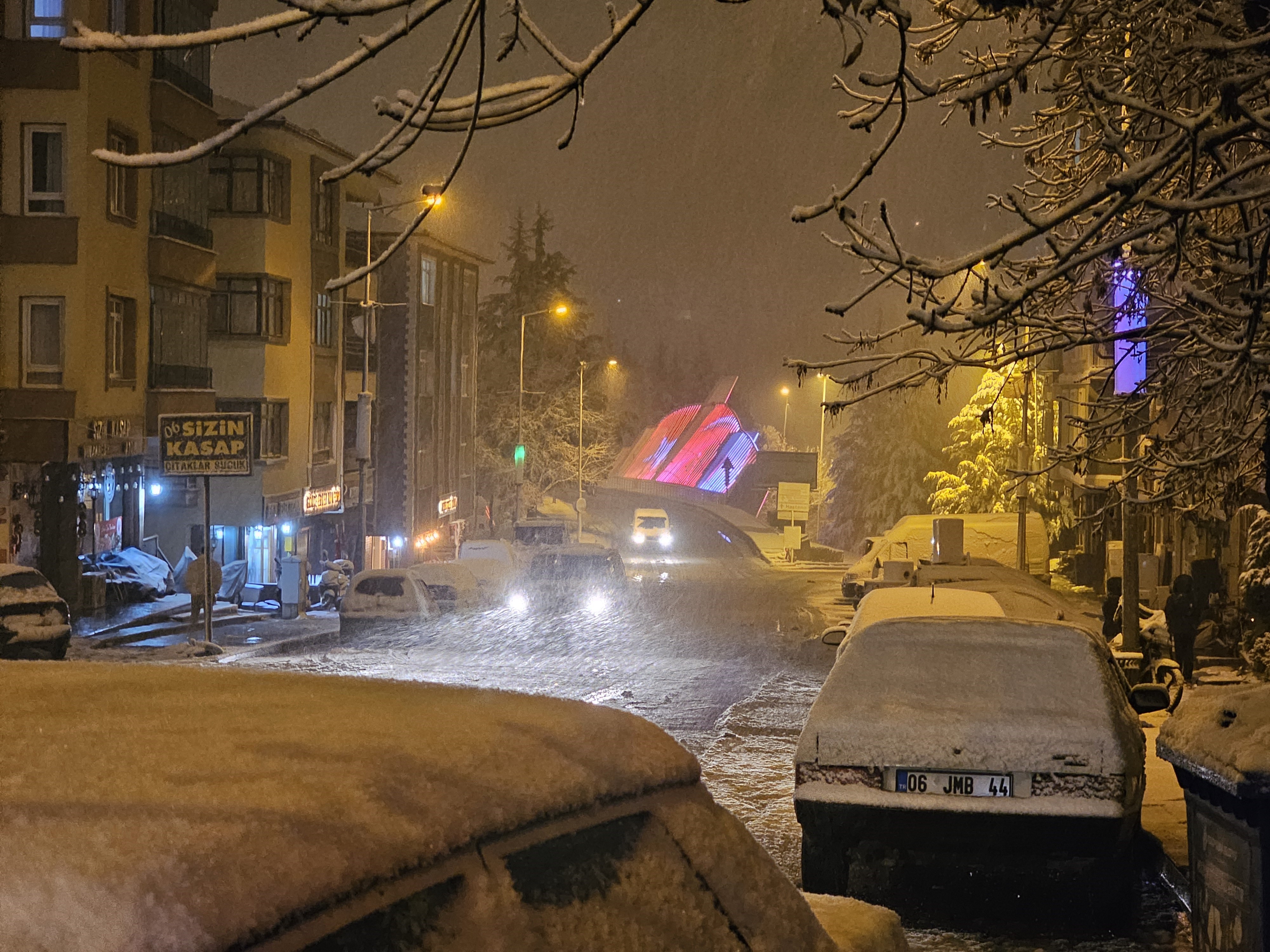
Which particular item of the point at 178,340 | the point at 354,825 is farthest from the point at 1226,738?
the point at 178,340

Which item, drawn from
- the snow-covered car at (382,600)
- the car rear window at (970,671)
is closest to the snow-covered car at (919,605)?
the car rear window at (970,671)

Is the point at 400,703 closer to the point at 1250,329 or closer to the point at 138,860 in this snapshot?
the point at 138,860

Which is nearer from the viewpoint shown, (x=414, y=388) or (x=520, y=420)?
(x=414, y=388)

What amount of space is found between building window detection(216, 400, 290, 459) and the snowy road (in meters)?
11.3

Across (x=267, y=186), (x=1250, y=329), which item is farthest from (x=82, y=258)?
(x=1250, y=329)

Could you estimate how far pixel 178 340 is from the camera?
34562 mm

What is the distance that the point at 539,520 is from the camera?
5222cm

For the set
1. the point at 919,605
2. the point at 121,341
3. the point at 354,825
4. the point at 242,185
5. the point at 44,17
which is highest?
the point at 44,17

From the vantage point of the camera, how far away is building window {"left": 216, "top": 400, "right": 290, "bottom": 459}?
39250 mm

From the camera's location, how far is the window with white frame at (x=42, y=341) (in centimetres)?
2931

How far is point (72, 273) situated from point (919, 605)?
23934 millimetres

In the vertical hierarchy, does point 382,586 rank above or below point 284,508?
below

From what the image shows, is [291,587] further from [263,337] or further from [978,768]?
[978,768]

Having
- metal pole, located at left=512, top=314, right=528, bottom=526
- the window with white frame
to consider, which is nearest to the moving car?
metal pole, located at left=512, top=314, right=528, bottom=526
